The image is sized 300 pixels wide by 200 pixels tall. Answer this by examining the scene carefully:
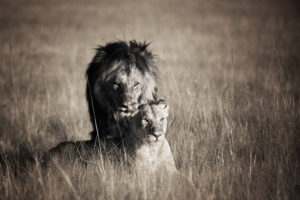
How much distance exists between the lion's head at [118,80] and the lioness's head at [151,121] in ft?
1.67

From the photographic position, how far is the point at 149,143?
3539 mm

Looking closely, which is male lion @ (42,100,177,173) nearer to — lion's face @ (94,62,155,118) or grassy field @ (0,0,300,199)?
grassy field @ (0,0,300,199)

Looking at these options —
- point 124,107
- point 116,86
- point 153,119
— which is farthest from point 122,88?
point 153,119

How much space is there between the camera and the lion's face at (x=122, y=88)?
4.07m

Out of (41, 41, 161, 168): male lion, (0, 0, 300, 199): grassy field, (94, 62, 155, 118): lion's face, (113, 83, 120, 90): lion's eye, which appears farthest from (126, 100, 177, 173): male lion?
(113, 83, 120, 90): lion's eye

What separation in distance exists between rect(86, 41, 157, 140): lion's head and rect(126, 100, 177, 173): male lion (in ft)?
1.71

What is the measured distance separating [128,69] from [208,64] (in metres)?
5.80

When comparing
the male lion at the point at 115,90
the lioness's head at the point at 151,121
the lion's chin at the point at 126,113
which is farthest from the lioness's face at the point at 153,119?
the male lion at the point at 115,90

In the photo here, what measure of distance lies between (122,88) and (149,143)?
0.94 metres

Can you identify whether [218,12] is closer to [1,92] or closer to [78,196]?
[1,92]

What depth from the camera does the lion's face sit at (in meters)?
4.07

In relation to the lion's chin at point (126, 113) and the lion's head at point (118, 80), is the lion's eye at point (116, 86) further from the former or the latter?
the lion's chin at point (126, 113)

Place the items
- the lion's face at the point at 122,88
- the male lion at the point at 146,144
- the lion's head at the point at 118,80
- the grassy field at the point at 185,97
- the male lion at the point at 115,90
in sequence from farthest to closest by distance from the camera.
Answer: the lion's head at the point at 118,80 → the lion's face at the point at 122,88 → the male lion at the point at 115,90 → the male lion at the point at 146,144 → the grassy field at the point at 185,97

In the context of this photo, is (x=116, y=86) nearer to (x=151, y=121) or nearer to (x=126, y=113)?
(x=126, y=113)
